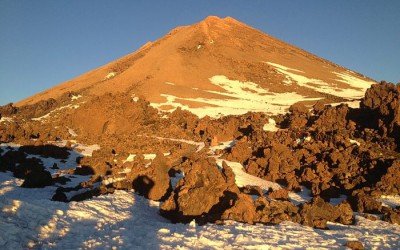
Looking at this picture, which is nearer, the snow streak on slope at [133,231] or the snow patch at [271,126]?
the snow streak on slope at [133,231]

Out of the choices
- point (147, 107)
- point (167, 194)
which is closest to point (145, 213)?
point (167, 194)

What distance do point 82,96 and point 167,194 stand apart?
134 feet

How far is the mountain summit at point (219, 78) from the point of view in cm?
5159

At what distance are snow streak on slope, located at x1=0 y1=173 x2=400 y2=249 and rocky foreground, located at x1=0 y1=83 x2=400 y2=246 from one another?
914 millimetres

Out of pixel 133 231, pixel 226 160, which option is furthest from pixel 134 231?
pixel 226 160

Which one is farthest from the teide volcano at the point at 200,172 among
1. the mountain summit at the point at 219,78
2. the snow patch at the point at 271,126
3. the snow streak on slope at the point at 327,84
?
the snow streak on slope at the point at 327,84

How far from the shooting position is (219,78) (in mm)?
64188

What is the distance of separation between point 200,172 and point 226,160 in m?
10.0

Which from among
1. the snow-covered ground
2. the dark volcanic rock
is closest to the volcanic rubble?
the dark volcanic rock

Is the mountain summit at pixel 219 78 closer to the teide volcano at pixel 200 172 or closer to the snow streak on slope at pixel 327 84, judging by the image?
the snow streak on slope at pixel 327 84

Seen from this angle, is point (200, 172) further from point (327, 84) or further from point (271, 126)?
point (327, 84)

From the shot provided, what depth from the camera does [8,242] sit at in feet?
30.1

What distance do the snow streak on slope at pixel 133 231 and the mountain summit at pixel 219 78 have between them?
29536 mm

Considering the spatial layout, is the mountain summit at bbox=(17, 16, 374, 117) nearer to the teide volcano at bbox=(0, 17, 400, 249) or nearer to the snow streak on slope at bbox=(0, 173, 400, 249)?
the teide volcano at bbox=(0, 17, 400, 249)
